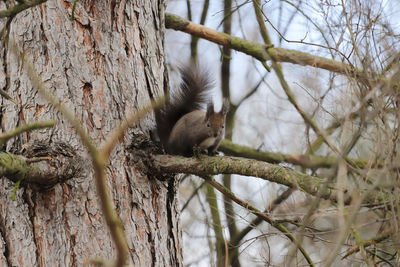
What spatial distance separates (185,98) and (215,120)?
245 mm

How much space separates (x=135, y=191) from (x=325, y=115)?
0.86 m

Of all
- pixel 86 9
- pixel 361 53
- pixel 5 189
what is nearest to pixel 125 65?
pixel 86 9

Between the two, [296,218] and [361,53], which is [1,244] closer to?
[296,218]

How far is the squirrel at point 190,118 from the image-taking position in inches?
87.5

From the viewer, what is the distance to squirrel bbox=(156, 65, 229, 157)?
7.29 feet

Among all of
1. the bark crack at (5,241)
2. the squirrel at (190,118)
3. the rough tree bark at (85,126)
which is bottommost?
the bark crack at (5,241)

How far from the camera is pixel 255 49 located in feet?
7.66

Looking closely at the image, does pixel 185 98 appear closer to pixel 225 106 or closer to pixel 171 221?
pixel 225 106

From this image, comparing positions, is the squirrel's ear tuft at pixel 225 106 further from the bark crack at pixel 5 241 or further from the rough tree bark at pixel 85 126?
the bark crack at pixel 5 241

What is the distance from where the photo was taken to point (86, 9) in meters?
1.73

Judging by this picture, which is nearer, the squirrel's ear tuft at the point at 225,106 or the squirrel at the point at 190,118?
the squirrel at the point at 190,118

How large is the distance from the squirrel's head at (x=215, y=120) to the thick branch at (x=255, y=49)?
0.31 metres

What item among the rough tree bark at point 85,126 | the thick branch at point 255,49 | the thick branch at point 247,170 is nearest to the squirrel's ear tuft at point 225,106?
the thick branch at point 255,49

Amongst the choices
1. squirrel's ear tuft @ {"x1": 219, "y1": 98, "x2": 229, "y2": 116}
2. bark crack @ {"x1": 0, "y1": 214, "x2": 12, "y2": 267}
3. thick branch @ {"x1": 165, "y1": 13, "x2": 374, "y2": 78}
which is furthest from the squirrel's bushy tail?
bark crack @ {"x1": 0, "y1": 214, "x2": 12, "y2": 267}
